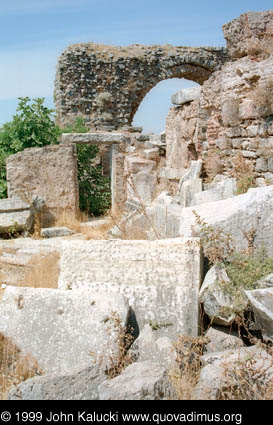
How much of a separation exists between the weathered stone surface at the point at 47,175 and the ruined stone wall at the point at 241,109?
3.34 m

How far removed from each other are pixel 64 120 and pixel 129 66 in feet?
10.6

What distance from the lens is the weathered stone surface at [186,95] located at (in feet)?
23.9

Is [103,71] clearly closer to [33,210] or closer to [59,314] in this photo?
[33,210]

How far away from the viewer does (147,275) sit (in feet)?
12.2

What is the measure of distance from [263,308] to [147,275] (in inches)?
41.6

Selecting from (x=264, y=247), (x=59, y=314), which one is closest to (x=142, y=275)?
(x=59, y=314)

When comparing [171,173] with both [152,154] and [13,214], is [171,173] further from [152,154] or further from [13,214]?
[13,214]

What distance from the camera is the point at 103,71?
635 inches

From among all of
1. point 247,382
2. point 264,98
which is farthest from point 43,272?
point 264,98

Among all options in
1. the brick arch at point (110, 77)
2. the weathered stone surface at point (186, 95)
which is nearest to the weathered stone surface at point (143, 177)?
the weathered stone surface at point (186, 95)

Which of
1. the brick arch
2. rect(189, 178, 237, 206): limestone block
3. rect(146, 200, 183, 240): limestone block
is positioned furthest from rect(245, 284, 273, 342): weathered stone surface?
the brick arch

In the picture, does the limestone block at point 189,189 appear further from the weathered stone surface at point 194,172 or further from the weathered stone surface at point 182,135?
the weathered stone surface at point 182,135
